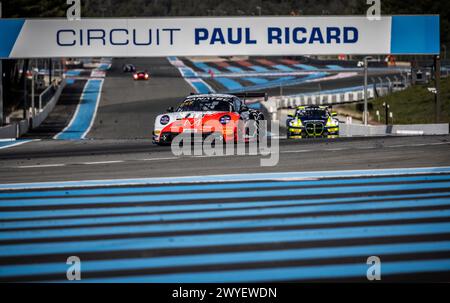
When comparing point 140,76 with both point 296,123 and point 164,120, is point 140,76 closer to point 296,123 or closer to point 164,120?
point 296,123

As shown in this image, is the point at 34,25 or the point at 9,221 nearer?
the point at 9,221

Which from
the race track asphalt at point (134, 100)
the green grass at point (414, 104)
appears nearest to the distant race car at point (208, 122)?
the race track asphalt at point (134, 100)

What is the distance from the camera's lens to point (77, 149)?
18.5 m

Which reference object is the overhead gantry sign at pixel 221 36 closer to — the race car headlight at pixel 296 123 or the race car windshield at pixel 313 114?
the race car windshield at pixel 313 114

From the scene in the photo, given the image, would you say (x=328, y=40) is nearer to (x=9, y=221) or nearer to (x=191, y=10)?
(x=9, y=221)

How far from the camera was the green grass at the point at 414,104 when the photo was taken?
4633cm

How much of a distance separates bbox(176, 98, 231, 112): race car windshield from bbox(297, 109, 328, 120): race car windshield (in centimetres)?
654

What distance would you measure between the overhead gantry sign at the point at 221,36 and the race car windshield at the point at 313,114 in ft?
6.51

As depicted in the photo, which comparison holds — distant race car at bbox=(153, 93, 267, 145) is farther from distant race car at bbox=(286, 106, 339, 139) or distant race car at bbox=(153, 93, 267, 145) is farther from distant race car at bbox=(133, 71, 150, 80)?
distant race car at bbox=(133, 71, 150, 80)

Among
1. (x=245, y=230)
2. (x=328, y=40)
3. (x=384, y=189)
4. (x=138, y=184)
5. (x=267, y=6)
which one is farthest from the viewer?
(x=267, y=6)

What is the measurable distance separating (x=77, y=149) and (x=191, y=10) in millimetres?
148265

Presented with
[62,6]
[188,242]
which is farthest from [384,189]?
[62,6]

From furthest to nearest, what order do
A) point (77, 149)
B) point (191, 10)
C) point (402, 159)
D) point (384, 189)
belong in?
point (191, 10) < point (77, 149) < point (402, 159) < point (384, 189)

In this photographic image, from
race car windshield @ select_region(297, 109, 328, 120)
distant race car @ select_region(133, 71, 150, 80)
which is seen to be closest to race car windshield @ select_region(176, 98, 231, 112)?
race car windshield @ select_region(297, 109, 328, 120)
